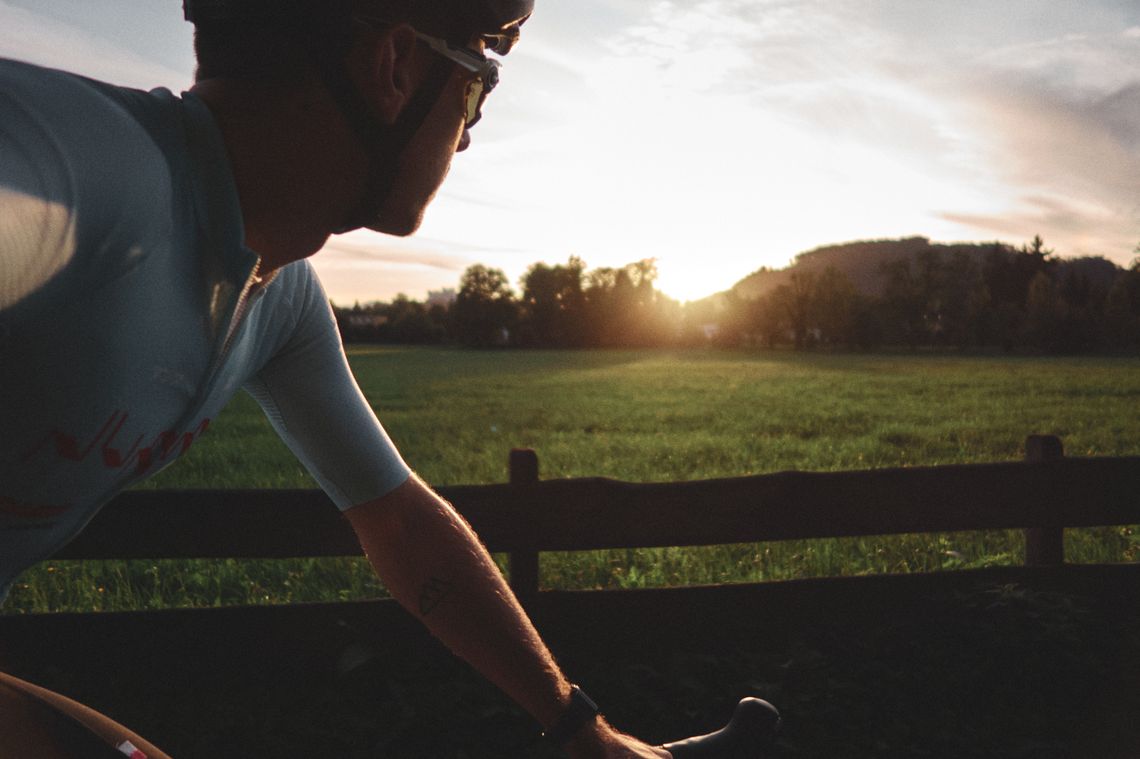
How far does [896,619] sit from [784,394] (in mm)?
20909

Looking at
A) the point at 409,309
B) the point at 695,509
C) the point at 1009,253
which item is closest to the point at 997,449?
the point at 695,509

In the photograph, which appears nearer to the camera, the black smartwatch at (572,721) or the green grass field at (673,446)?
the black smartwatch at (572,721)

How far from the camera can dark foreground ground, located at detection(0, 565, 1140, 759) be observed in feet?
12.3

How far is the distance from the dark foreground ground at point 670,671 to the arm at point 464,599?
2.39 meters

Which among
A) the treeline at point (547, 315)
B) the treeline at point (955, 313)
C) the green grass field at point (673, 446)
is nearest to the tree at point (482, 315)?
the treeline at point (547, 315)

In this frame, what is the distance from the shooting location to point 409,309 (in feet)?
428

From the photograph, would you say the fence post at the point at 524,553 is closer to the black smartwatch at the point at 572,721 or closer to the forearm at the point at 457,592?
the forearm at the point at 457,592

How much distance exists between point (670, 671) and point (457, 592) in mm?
3022

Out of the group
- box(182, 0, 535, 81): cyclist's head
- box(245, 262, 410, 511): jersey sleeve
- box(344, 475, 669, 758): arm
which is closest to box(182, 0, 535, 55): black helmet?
box(182, 0, 535, 81): cyclist's head

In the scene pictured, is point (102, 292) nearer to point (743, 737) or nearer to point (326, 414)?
point (326, 414)

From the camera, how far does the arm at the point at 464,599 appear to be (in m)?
1.41

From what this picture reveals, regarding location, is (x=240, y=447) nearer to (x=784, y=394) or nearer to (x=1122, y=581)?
(x=1122, y=581)

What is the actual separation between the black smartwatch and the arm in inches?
0.6

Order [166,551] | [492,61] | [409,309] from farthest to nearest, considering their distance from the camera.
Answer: [409,309], [166,551], [492,61]
